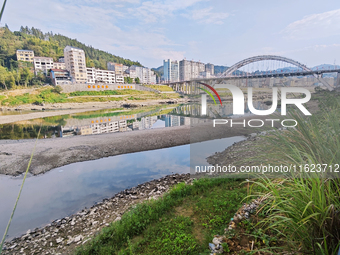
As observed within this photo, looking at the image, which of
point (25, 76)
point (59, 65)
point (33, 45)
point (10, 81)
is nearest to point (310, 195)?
point (10, 81)

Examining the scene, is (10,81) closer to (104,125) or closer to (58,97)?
(58,97)

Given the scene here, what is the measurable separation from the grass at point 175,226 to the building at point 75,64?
75.1m

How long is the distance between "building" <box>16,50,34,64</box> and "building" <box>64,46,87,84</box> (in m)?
12.5

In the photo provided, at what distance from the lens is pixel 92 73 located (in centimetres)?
7606

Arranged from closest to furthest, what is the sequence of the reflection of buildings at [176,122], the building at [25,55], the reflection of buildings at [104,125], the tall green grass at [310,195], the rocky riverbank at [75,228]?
the tall green grass at [310,195] < the rocky riverbank at [75,228] < the reflection of buildings at [104,125] < the reflection of buildings at [176,122] < the building at [25,55]

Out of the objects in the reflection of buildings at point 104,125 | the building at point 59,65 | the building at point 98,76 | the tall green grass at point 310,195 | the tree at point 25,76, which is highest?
the building at point 59,65

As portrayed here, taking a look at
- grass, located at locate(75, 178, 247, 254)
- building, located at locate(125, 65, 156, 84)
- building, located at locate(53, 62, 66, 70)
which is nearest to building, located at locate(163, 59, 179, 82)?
building, located at locate(125, 65, 156, 84)

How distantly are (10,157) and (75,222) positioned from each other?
26.5 feet

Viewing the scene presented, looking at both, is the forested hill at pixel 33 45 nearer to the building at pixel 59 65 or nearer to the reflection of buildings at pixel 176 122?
the building at pixel 59 65

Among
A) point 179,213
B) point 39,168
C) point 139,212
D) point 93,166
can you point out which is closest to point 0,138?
point 39,168

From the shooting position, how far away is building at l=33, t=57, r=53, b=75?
69537 mm

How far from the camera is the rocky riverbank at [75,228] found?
4.50 m

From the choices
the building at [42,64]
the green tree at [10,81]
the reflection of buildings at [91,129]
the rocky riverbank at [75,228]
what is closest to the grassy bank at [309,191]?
the rocky riverbank at [75,228]

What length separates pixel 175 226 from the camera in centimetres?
363
